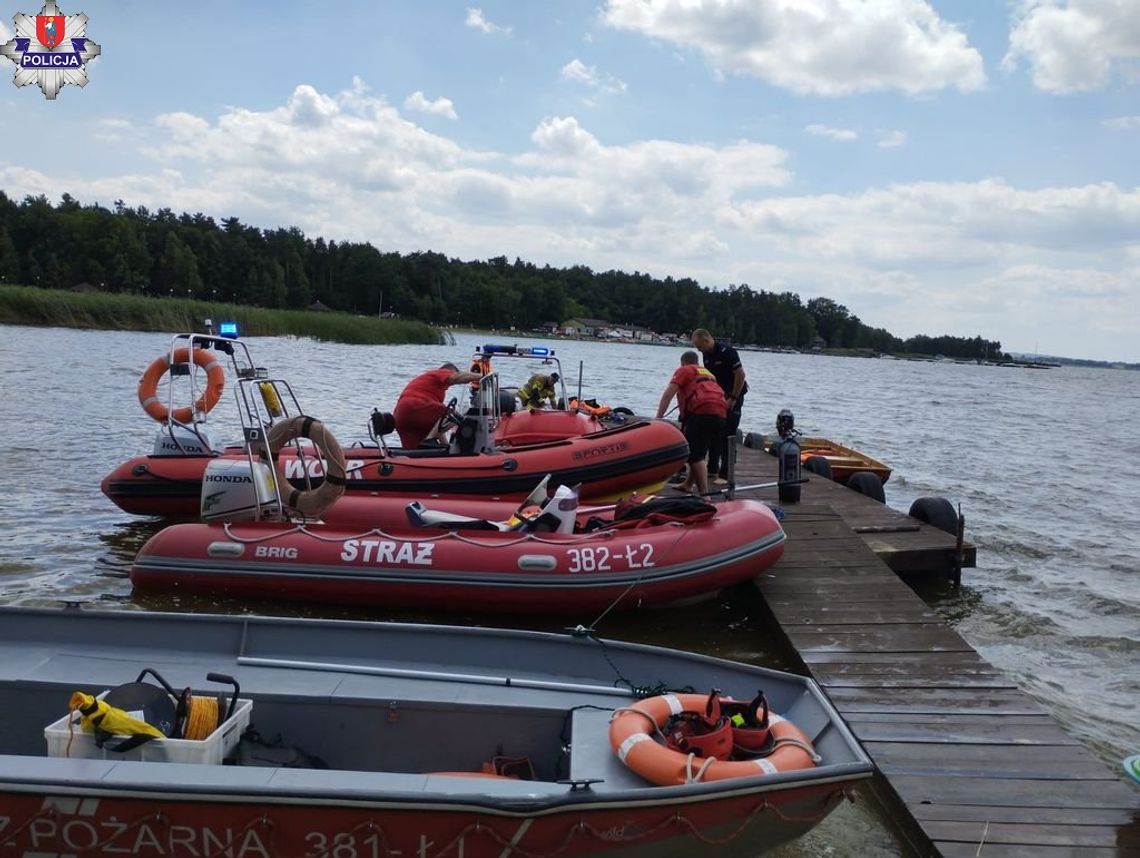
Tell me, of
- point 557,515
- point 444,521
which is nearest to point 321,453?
point 444,521

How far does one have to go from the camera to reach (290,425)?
259 inches

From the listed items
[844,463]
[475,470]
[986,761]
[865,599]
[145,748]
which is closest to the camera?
[145,748]

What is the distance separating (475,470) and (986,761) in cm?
561

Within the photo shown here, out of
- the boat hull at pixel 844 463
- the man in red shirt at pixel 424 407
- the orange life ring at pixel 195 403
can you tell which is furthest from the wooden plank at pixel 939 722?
the orange life ring at pixel 195 403

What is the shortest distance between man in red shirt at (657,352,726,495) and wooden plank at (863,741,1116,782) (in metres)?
4.87

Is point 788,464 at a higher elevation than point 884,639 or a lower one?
higher

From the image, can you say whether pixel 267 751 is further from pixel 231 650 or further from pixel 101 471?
pixel 101 471

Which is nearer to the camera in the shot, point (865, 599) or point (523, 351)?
point (865, 599)

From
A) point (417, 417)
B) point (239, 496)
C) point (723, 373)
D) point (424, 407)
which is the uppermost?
point (723, 373)

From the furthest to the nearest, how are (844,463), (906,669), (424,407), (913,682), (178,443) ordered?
(844,463) → (424,407) → (178,443) → (906,669) → (913,682)

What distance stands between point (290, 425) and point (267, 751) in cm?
330

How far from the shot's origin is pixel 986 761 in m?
4.14

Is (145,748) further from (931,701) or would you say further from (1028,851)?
(931,701)

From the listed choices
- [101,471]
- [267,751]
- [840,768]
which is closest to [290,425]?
[267,751]
